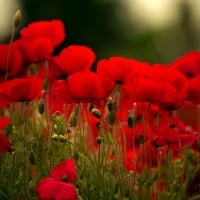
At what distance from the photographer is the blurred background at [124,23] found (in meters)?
9.58

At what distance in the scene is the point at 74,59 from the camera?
6.62 ft

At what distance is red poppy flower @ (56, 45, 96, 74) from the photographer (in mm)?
2014

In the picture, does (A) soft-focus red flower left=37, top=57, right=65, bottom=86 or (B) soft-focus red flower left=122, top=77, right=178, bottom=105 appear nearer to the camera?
(B) soft-focus red flower left=122, top=77, right=178, bottom=105

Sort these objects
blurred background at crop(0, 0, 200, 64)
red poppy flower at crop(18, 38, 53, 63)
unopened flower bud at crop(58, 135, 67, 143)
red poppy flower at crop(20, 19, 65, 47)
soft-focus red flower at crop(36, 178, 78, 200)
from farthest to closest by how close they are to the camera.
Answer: blurred background at crop(0, 0, 200, 64) < red poppy flower at crop(20, 19, 65, 47) < red poppy flower at crop(18, 38, 53, 63) < unopened flower bud at crop(58, 135, 67, 143) < soft-focus red flower at crop(36, 178, 78, 200)

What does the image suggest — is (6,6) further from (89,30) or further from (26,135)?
(26,135)

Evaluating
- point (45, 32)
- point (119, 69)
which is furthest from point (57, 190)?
point (45, 32)

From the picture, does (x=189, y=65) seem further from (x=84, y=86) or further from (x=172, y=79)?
(x=84, y=86)

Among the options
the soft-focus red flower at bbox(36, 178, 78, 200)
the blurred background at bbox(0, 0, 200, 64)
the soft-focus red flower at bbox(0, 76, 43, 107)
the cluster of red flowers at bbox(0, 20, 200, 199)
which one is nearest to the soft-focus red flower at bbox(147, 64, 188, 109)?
the cluster of red flowers at bbox(0, 20, 200, 199)

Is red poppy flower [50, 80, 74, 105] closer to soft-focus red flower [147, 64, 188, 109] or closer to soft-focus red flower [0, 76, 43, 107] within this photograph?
soft-focus red flower [0, 76, 43, 107]

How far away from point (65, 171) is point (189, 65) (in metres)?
0.54

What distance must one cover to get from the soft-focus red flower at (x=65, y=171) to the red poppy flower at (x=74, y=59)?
341mm

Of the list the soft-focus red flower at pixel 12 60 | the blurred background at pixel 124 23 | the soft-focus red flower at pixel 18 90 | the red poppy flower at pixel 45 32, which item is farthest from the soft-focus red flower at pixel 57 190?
the blurred background at pixel 124 23

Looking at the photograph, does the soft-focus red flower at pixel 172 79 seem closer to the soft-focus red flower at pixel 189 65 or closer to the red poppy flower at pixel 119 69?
the red poppy flower at pixel 119 69

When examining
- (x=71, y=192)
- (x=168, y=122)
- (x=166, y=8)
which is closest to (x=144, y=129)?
(x=168, y=122)
